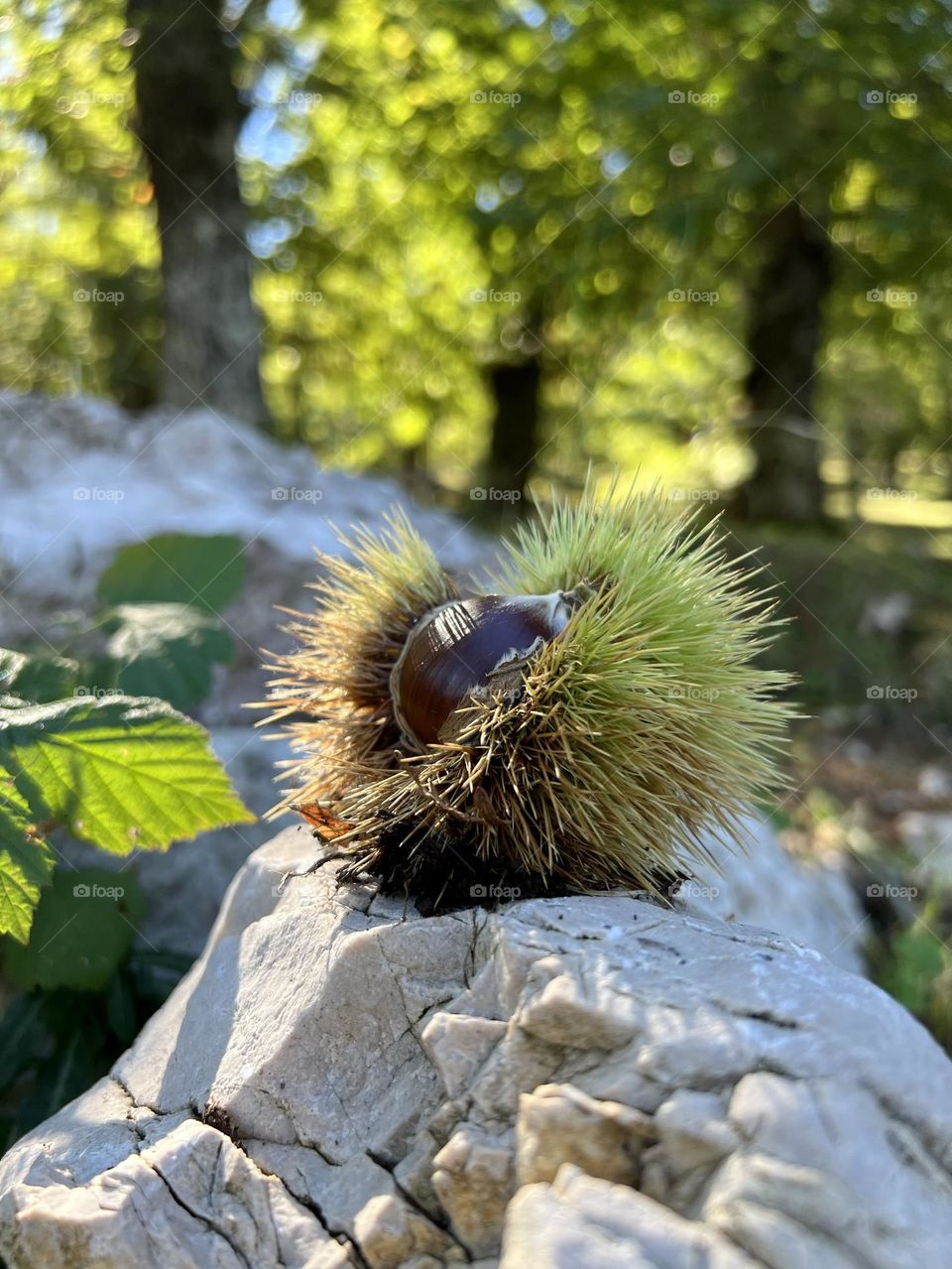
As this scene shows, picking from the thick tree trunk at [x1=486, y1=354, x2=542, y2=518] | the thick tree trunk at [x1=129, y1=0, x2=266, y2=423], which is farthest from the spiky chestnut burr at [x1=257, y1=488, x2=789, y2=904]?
the thick tree trunk at [x1=486, y1=354, x2=542, y2=518]

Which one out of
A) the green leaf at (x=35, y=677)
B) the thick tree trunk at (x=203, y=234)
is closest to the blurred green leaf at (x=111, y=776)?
the green leaf at (x=35, y=677)

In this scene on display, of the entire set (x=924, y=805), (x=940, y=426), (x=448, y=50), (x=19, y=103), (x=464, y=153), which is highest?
(x=19, y=103)

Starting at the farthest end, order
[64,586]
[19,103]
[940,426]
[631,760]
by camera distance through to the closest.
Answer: [940,426] → [19,103] → [64,586] → [631,760]

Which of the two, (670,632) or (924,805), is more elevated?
(670,632)

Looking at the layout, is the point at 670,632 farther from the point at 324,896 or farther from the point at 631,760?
the point at 324,896

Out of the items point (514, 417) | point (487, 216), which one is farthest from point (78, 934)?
point (514, 417)

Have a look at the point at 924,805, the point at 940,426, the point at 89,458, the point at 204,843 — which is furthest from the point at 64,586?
the point at 940,426

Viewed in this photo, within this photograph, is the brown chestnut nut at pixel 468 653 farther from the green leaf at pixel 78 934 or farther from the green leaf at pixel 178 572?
the green leaf at pixel 178 572

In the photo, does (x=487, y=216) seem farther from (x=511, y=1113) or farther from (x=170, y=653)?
(x=511, y=1113)
